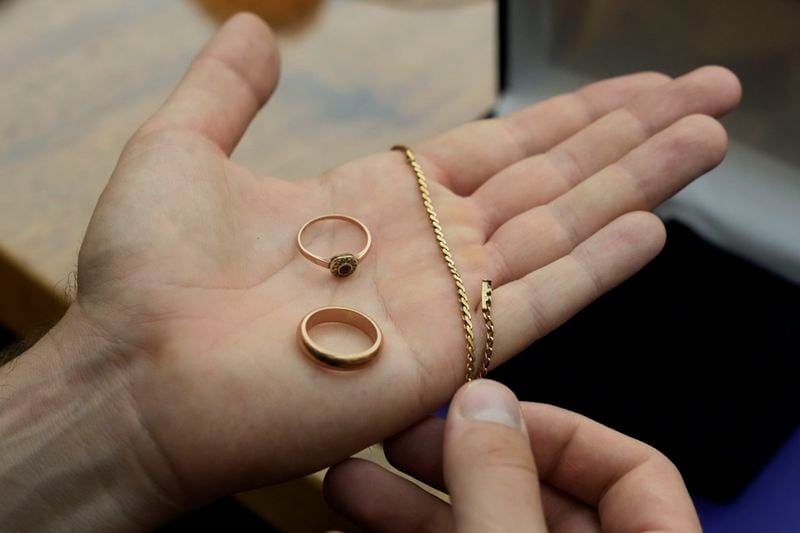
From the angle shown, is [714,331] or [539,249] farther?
[714,331]

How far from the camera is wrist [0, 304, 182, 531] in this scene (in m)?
1.07

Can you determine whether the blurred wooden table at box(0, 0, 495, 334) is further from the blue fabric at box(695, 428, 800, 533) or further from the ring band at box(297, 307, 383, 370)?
the blue fabric at box(695, 428, 800, 533)

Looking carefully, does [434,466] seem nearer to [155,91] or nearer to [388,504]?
[388,504]

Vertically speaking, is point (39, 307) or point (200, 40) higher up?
A: point (200, 40)

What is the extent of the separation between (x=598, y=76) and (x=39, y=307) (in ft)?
4.07

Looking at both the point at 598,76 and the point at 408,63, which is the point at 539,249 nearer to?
the point at 598,76

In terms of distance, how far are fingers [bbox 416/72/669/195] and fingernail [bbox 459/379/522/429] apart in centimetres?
56

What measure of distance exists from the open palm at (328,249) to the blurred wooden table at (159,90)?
436mm

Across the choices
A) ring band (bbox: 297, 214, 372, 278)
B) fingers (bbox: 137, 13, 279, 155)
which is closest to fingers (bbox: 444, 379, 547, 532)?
ring band (bbox: 297, 214, 372, 278)

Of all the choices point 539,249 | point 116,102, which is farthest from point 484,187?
point 116,102

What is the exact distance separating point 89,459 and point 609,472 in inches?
25.1

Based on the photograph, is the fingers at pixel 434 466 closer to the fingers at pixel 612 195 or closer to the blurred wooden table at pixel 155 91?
the fingers at pixel 612 195

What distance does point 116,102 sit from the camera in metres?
2.01

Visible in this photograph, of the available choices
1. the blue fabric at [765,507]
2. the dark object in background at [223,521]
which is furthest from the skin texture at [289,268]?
the dark object in background at [223,521]
